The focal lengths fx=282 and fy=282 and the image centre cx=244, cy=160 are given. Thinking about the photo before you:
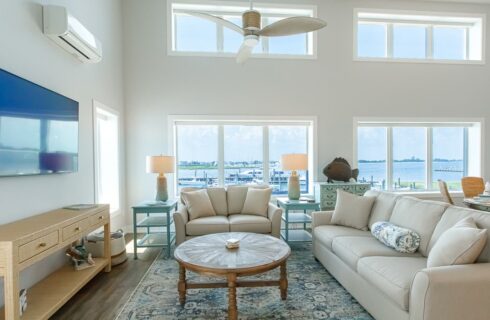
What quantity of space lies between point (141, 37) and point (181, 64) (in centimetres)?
83

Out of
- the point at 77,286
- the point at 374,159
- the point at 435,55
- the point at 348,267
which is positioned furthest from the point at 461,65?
the point at 77,286

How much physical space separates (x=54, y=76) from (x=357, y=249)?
3476 millimetres

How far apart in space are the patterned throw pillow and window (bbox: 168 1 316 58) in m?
3.64

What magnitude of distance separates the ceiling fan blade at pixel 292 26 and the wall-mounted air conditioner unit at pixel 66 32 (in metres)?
1.91

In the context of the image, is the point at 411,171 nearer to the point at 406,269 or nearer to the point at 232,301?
the point at 406,269

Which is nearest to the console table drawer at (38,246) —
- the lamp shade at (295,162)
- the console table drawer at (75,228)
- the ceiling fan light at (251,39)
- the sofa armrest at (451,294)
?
the console table drawer at (75,228)

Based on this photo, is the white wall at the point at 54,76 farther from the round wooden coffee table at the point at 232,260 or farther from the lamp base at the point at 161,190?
the round wooden coffee table at the point at 232,260

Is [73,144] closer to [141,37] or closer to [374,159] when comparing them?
[141,37]

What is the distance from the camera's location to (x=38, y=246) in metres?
2.06

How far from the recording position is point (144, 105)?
5004mm

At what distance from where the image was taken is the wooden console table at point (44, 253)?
1776mm

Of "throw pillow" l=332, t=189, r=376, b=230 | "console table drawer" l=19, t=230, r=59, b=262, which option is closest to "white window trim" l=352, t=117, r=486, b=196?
"throw pillow" l=332, t=189, r=376, b=230

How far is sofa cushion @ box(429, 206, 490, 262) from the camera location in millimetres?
1966

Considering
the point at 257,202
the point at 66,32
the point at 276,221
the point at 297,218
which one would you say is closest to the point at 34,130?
the point at 66,32
